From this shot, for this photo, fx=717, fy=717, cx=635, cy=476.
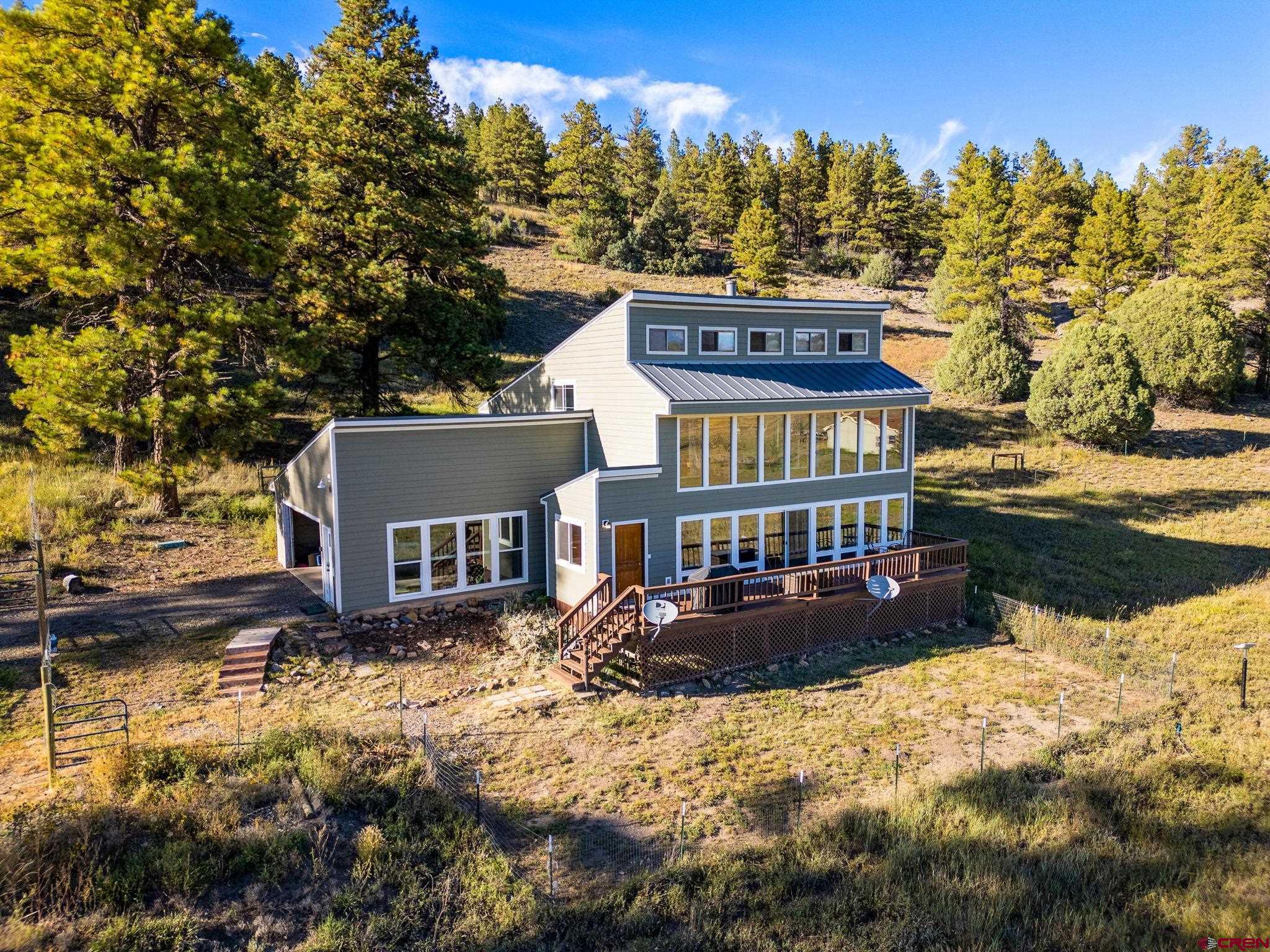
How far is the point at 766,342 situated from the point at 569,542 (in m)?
7.03

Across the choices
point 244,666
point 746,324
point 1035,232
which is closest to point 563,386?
point 746,324

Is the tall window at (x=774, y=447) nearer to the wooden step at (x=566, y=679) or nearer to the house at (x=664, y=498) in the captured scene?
the house at (x=664, y=498)

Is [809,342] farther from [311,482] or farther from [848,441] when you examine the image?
[311,482]

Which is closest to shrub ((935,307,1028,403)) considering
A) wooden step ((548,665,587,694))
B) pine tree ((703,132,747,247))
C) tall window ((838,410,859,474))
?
tall window ((838,410,859,474))

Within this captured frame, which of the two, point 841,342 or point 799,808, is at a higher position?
point 841,342

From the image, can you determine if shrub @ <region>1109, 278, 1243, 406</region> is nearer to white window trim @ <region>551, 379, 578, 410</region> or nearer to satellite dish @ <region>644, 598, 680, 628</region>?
white window trim @ <region>551, 379, 578, 410</region>

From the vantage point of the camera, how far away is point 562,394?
18953mm

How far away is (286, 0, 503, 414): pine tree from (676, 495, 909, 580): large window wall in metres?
10.2

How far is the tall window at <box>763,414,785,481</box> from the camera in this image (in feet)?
54.5

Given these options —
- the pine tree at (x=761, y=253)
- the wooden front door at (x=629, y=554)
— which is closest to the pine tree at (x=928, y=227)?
the pine tree at (x=761, y=253)

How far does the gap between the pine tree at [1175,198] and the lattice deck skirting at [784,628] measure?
161ft

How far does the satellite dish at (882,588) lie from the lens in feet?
49.3

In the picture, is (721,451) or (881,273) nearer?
(721,451)

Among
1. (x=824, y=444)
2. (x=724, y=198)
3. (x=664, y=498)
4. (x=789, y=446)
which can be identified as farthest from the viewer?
(x=724, y=198)
